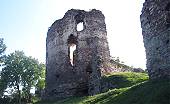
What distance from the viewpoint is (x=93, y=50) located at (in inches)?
864

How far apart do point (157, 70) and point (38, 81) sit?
22104 millimetres

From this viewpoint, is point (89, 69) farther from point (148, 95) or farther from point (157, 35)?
point (148, 95)

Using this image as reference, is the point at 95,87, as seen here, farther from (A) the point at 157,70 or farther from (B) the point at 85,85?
(A) the point at 157,70

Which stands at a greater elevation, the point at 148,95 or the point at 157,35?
the point at 157,35

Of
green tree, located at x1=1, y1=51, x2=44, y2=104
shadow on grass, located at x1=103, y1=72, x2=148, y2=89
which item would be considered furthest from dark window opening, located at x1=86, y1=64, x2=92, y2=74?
green tree, located at x1=1, y1=51, x2=44, y2=104

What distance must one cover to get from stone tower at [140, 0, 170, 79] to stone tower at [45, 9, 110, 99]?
26.6 ft

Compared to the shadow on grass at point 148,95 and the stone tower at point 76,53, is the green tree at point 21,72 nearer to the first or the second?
the stone tower at point 76,53

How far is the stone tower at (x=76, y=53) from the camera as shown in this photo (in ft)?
70.6

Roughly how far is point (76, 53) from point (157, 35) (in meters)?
11.9

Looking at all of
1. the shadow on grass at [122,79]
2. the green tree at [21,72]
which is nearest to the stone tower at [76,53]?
the shadow on grass at [122,79]

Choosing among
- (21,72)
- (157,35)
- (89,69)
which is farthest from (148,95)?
(21,72)

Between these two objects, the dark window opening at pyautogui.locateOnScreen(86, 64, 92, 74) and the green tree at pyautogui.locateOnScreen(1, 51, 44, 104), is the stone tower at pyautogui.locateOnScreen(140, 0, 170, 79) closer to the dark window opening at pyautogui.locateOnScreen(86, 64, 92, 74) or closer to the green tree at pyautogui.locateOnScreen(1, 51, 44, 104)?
the dark window opening at pyautogui.locateOnScreen(86, 64, 92, 74)

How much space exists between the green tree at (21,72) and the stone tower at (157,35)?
1859cm

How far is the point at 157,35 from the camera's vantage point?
37.6 ft
